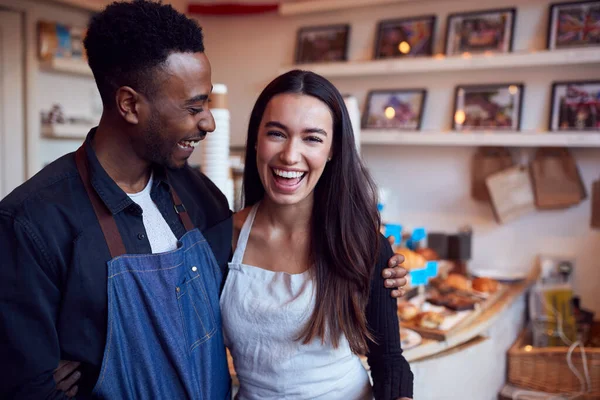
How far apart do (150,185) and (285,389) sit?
25.0 inches

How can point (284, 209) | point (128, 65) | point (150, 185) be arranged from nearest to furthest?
point (128, 65) → point (150, 185) → point (284, 209)

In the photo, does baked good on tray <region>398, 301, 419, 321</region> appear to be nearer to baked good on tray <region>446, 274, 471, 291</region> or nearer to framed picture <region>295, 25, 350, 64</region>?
baked good on tray <region>446, 274, 471, 291</region>

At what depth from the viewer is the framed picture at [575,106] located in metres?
2.99

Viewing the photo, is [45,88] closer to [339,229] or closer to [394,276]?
[339,229]

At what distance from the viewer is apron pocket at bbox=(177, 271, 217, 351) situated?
1327 mm

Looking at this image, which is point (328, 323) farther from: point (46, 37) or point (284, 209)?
point (46, 37)

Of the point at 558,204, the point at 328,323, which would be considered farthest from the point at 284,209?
the point at 558,204

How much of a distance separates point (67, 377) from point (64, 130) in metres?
2.57

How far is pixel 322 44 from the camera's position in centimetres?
377

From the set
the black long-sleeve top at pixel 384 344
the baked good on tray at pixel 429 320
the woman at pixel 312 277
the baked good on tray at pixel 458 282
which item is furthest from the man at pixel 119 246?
the baked good on tray at pixel 458 282

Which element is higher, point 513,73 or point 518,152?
point 513,73

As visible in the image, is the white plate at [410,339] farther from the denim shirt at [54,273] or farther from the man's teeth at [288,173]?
the denim shirt at [54,273]

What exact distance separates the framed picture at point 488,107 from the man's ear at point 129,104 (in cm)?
247

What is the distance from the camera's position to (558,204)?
3152 millimetres
